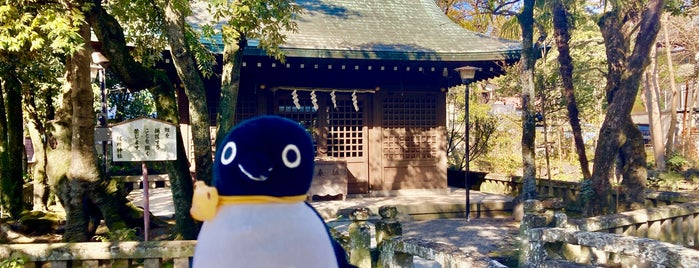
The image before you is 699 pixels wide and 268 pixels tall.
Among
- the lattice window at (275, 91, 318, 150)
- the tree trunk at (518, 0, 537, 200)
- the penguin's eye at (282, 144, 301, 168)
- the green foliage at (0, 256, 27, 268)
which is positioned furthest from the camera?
the lattice window at (275, 91, 318, 150)

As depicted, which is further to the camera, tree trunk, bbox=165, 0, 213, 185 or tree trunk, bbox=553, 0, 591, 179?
tree trunk, bbox=553, 0, 591, 179

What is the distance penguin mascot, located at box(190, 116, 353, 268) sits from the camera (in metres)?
1.77

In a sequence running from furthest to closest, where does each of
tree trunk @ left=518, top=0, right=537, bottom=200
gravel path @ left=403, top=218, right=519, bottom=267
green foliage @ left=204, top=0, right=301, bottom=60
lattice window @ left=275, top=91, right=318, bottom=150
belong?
lattice window @ left=275, top=91, right=318, bottom=150 < tree trunk @ left=518, top=0, right=537, bottom=200 < gravel path @ left=403, top=218, right=519, bottom=267 < green foliage @ left=204, top=0, right=301, bottom=60

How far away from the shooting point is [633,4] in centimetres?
874

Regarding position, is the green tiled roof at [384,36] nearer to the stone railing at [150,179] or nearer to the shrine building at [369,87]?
the shrine building at [369,87]

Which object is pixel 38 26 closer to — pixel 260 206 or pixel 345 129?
pixel 260 206

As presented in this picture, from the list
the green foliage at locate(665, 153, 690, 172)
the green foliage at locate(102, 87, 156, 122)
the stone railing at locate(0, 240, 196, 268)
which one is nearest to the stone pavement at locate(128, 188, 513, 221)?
the stone railing at locate(0, 240, 196, 268)

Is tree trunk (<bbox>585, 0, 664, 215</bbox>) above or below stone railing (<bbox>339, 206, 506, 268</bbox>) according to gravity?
above

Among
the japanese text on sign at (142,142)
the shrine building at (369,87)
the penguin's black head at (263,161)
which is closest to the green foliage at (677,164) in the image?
the shrine building at (369,87)

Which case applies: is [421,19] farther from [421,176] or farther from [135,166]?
[135,166]

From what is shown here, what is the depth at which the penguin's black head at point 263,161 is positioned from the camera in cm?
183

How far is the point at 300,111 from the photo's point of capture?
11820 mm

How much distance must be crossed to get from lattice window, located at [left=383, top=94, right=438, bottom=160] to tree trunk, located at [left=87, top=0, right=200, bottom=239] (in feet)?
21.4

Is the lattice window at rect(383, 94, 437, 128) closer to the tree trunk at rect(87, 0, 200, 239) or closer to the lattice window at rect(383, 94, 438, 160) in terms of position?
the lattice window at rect(383, 94, 438, 160)
